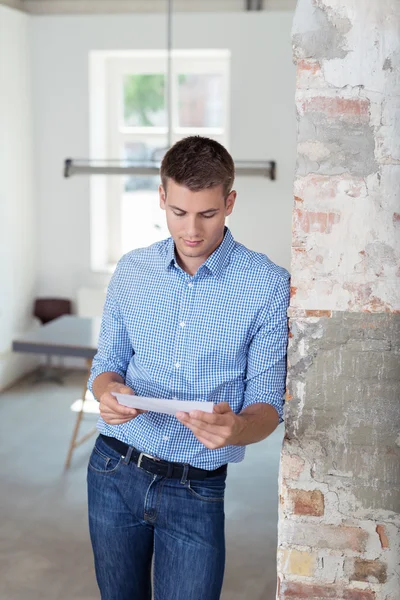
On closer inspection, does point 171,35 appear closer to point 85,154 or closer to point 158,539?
point 85,154

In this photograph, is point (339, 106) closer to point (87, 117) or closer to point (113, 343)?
point (113, 343)

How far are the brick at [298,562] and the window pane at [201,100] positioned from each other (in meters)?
5.13

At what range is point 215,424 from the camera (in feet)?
5.71

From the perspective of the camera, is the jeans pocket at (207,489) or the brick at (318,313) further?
the jeans pocket at (207,489)

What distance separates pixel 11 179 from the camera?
626cm

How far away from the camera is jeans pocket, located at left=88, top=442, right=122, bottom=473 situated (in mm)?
2133

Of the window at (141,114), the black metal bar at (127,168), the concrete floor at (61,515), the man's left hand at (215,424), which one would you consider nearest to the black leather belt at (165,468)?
the man's left hand at (215,424)

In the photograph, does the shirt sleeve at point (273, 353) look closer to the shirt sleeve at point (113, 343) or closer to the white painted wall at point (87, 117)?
the shirt sleeve at point (113, 343)

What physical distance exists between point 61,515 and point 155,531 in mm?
2208

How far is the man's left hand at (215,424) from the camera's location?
173cm

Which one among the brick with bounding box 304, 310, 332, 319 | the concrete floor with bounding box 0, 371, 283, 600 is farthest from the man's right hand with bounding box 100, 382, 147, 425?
the concrete floor with bounding box 0, 371, 283, 600

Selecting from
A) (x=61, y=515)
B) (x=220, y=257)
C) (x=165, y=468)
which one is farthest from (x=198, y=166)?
(x=61, y=515)

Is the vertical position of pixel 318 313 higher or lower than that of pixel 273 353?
higher

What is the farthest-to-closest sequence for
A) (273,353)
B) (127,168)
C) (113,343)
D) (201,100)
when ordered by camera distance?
1. (201,100)
2. (127,168)
3. (113,343)
4. (273,353)
